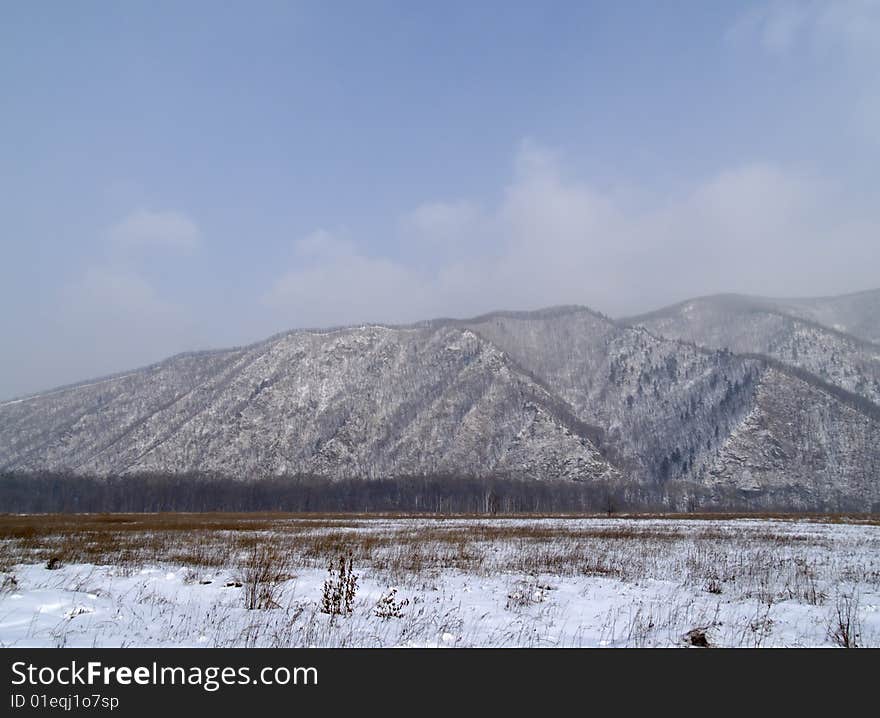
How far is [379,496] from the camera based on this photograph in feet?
540

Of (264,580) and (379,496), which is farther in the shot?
(379,496)

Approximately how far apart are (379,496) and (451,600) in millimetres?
158779

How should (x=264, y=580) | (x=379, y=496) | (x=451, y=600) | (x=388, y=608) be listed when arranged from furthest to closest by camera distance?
1. (x=379, y=496)
2. (x=264, y=580)
3. (x=451, y=600)
4. (x=388, y=608)

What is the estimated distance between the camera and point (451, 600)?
11312 millimetres

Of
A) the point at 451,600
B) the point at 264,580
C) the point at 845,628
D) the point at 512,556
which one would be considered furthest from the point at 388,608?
the point at 512,556

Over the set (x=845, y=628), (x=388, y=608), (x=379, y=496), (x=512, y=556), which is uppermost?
(x=845, y=628)

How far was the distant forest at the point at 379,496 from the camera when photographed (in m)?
151

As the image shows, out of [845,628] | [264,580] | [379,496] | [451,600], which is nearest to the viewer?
[845,628]

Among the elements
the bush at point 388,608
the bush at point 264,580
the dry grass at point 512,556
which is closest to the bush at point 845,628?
the dry grass at point 512,556

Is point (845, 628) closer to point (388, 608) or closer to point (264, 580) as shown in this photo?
point (388, 608)

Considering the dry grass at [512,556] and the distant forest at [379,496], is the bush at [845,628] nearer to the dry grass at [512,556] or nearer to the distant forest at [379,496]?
the dry grass at [512,556]

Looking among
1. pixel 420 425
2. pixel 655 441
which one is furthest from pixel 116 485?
pixel 655 441

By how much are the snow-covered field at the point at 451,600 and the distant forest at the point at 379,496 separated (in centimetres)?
13164

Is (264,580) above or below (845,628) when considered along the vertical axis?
below
